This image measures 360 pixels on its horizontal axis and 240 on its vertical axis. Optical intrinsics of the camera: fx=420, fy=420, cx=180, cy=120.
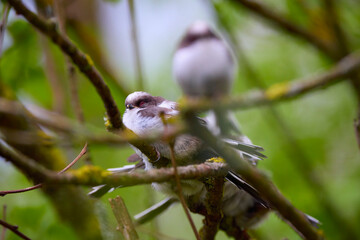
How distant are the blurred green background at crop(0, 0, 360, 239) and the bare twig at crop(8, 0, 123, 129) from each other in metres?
0.56

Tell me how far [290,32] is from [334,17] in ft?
1.31

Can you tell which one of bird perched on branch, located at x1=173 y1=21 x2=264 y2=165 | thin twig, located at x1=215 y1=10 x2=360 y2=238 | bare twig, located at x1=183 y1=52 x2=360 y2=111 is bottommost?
thin twig, located at x1=215 y1=10 x2=360 y2=238

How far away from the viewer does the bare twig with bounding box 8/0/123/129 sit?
151cm

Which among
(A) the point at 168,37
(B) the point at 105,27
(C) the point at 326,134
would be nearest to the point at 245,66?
(C) the point at 326,134

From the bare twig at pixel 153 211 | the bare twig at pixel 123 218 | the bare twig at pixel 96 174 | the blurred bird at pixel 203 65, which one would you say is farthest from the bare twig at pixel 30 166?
the blurred bird at pixel 203 65

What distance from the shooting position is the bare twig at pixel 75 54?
1508mm

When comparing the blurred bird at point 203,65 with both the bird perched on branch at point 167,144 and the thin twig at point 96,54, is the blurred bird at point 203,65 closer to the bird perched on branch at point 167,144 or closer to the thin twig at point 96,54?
the thin twig at point 96,54

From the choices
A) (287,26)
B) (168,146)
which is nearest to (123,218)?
(168,146)

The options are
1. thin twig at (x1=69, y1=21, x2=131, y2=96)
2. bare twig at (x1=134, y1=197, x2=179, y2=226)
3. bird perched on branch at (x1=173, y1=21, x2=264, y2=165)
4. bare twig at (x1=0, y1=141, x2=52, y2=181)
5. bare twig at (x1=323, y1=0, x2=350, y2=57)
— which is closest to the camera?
bare twig at (x1=0, y1=141, x2=52, y2=181)

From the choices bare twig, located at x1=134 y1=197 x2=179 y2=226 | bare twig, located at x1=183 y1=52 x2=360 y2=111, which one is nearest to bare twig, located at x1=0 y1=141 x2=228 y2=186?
bare twig, located at x1=183 y1=52 x2=360 y2=111

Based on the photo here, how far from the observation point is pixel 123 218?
58.9 inches

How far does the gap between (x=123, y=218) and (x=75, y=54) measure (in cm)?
63

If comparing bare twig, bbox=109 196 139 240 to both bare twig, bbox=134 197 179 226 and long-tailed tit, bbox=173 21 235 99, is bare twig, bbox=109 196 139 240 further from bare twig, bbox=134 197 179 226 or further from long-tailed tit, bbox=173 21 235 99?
long-tailed tit, bbox=173 21 235 99

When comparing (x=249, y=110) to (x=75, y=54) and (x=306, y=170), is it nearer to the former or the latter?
(x=306, y=170)
